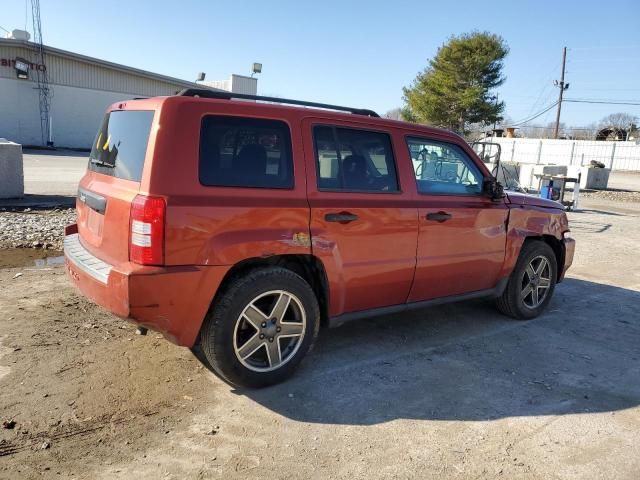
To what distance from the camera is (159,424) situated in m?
3.23

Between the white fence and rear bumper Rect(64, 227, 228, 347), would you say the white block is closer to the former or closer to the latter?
the white fence

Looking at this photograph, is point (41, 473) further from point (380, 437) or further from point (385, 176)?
point (385, 176)

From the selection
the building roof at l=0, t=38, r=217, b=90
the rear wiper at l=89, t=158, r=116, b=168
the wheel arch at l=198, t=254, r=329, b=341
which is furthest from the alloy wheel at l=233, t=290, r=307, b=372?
the building roof at l=0, t=38, r=217, b=90

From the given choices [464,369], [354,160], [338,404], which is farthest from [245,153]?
[464,369]

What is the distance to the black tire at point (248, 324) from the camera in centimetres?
346

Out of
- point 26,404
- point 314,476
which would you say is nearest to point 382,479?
point 314,476

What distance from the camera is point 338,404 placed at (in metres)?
3.56

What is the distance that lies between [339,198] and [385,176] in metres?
0.56

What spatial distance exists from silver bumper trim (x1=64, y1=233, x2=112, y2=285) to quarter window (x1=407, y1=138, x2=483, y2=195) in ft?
8.25

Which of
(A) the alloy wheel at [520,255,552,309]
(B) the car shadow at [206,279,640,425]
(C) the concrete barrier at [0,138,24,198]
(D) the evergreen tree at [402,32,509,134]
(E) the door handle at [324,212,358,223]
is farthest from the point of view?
(D) the evergreen tree at [402,32,509,134]

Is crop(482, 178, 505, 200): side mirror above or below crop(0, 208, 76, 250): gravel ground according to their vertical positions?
above

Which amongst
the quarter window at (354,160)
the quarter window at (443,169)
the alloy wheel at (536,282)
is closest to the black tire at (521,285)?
the alloy wheel at (536,282)

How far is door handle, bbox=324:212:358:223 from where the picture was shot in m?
3.82

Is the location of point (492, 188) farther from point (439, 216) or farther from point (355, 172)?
point (355, 172)
